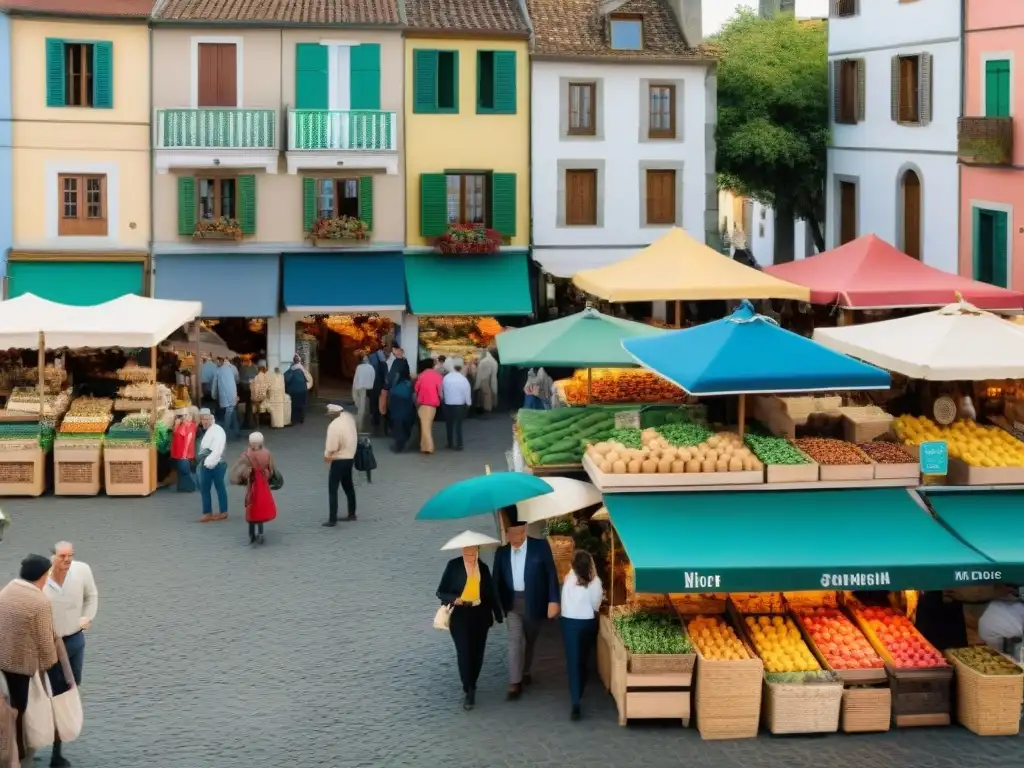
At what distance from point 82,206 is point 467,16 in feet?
29.0

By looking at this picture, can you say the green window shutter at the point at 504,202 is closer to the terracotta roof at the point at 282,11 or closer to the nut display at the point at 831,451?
the terracotta roof at the point at 282,11

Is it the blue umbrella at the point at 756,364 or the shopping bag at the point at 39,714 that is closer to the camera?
the shopping bag at the point at 39,714

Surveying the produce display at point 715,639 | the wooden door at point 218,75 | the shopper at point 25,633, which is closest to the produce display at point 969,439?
the produce display at point 715,639

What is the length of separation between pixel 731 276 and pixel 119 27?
13.7 meters

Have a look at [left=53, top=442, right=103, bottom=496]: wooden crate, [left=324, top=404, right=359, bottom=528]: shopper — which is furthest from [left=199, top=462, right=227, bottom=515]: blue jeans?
[left=53, top=442, right=103, bottom=496]: wooden crate

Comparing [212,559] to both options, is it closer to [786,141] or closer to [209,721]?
[209,721]

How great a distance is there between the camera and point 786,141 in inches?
1528

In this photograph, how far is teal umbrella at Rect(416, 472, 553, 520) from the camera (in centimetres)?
1516

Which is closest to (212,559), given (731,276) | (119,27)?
(731,276)

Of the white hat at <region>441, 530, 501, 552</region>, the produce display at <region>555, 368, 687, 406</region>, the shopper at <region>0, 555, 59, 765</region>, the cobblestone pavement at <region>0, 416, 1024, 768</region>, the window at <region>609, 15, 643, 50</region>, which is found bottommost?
the cobblestone pavement at <region>0, 416, 1024, 768</region>

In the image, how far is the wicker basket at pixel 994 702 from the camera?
553 inches

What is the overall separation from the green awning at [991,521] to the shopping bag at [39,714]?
7.85 m

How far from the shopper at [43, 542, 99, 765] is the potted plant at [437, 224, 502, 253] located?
20959 millimetres

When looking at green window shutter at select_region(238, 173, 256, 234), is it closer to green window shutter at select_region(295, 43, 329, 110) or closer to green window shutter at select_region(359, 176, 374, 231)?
green window shutter at select_region(295, 43, 329, 110)
